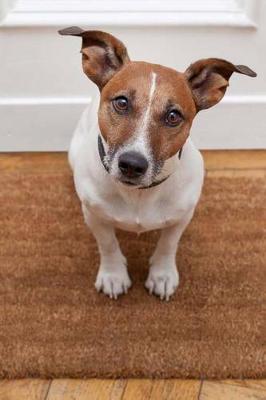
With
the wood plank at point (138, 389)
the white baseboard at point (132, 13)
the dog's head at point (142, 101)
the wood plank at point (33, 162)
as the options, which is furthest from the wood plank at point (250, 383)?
the white baseboard at point (132, 13)

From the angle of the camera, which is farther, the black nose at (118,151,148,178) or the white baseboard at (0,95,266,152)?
the white baseboard at (0,95,266,152)

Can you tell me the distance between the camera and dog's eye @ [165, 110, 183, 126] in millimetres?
1396

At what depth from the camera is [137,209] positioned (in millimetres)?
1604

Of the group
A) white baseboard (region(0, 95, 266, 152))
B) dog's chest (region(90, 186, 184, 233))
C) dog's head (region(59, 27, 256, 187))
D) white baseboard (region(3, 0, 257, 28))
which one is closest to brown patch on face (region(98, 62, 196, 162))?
dog's head (region(59, 27, 256, 187))

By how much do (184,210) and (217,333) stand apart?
33cm

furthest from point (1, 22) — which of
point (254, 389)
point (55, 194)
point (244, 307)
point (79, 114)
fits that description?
point (254, 389)

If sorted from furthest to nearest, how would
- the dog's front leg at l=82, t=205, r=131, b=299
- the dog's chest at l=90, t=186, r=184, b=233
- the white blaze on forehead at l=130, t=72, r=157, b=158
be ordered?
the dog's front leg at l=82, t=205, r=131, b=299, the dog's chest at l=90, t=186, r=184, b=233, the white blaze on forehead at l=130, t=72, r=157, b=158

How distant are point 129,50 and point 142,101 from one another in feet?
2.82

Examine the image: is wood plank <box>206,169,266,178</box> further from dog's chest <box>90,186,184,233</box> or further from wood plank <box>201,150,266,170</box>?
dog's chest <box>90,186,184,233</box>

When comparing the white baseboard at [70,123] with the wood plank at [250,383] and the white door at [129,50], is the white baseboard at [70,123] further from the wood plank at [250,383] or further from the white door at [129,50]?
the wood plank at [250,383]

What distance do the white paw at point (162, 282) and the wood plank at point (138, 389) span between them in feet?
0.88

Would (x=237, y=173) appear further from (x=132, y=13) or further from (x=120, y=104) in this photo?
(x=120, y=104)

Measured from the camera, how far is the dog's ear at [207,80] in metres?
1.48

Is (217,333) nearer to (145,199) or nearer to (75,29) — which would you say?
(145,199)
